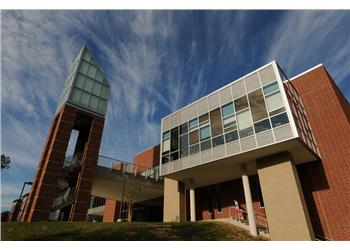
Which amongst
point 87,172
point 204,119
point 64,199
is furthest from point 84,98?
point 204,119

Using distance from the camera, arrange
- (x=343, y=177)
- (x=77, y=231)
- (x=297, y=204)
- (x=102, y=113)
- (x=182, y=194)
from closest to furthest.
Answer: (x=77, y=231) → (x=297, y=204) → (x=343, y=177) → (x=182, y=194) → (x=102, y=113)

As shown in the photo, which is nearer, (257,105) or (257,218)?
(257,105)

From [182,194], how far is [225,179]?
4472 millimetres

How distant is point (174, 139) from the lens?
23.6 meters

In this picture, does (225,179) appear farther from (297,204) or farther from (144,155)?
(144,155)

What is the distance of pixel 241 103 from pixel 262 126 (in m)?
3.03

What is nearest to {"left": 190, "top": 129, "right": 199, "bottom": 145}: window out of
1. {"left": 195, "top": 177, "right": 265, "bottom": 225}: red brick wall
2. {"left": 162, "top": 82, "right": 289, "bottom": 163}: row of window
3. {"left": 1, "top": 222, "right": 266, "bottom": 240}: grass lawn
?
{"left": 162, "top": 82, "right": 289, "bottom": 163}: row of window

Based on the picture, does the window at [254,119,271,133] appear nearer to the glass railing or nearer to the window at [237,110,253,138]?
the window at [237,110,253,138]

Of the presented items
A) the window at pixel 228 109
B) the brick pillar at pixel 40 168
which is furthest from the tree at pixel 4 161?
the window at pixel 228 109

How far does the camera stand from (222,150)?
18.5 metres

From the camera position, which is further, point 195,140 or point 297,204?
point 195,140

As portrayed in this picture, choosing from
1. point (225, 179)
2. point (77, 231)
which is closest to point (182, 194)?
point (225, 179)

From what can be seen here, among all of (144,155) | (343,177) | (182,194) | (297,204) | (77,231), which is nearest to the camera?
(77,231)

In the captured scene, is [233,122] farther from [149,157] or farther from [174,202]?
[149,157]
